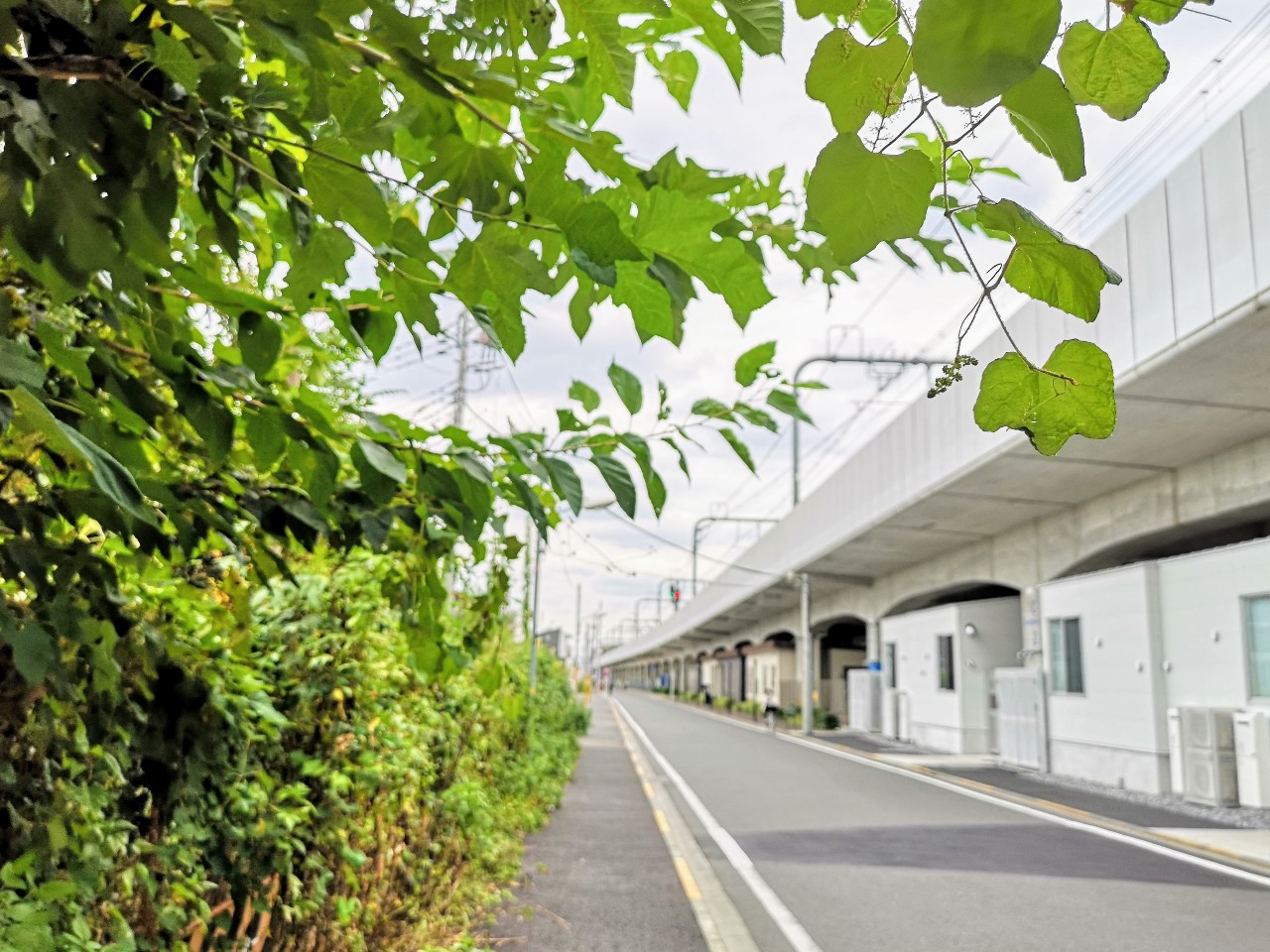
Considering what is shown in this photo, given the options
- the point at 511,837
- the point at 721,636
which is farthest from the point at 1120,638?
the point at 721,636

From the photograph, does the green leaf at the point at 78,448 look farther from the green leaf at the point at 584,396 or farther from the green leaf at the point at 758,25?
the green leaf at the point at 584,396

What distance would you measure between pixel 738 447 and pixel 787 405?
129 mm

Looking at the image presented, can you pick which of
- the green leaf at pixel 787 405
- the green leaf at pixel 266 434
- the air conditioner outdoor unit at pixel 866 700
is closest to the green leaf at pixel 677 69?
the green leaf at pixel 787 405

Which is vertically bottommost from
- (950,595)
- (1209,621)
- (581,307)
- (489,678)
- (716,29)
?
(489,678)

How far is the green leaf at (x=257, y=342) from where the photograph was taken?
1760 mm

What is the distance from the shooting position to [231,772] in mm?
3150

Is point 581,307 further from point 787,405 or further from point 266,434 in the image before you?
point 266,434

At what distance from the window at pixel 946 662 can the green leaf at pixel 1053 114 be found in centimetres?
2548

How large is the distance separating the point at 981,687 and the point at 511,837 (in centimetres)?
1819

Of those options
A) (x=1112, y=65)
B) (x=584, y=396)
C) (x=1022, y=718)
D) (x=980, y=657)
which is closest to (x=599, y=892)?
(x=584, y=396)

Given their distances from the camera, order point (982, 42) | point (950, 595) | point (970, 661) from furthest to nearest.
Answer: point (950, 595) → point (970, 661) → point (982, 42)

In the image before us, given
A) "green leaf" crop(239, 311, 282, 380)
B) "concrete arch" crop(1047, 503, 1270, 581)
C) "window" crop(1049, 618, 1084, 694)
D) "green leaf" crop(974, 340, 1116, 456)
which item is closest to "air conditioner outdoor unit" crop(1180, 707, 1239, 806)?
"concrete arch" crop(1047, 503, 1270, 581)

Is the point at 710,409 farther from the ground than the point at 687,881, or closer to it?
farther from the ground

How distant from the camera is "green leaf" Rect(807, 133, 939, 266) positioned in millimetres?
564
